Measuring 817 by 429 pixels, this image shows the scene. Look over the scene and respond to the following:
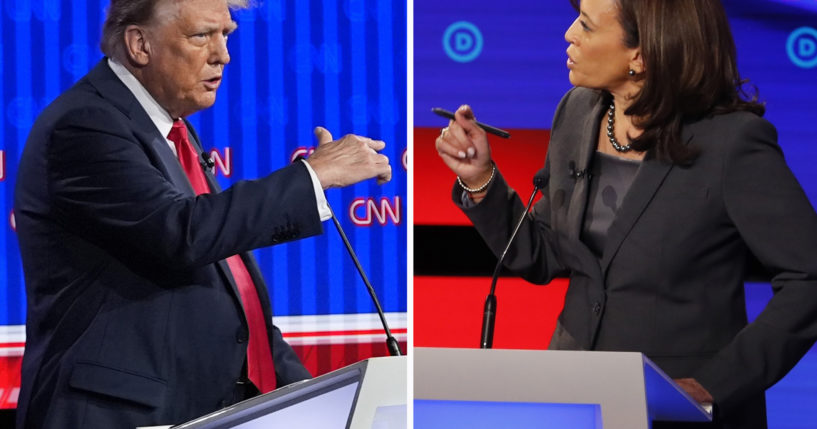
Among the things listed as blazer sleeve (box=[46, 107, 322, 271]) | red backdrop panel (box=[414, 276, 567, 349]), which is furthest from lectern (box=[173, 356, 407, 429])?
red backdrop panel (box=[414, 276, 567, 349])

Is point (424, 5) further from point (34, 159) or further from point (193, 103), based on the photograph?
point (34, 159)

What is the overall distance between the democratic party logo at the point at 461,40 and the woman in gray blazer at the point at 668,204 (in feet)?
1.31

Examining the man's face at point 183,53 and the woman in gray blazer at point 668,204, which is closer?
the woman in gray blazer at point 668,204

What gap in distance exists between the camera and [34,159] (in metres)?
1.92

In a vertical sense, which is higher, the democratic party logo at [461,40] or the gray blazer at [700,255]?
the democratic party logo at [461,40]

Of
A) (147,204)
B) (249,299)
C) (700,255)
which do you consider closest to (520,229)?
(700,255)

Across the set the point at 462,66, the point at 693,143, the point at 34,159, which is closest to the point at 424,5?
the point at 462,66

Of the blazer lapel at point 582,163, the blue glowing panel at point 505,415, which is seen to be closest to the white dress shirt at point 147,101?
the blazer lapel at point 582,163

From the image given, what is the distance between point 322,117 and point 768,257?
3.32 ft

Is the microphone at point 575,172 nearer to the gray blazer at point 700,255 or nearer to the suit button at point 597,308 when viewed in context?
the gray blazer at point 700,255

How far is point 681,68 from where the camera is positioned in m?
2.00

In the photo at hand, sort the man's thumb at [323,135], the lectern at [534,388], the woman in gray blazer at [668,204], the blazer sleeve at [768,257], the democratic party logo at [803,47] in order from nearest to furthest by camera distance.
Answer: the lectern at [534,388] → the blazer sleeve at [768,257] → the woman in gray blazer at [668,204] → the man's thumb at [323,135] → the democratic party logo at [803,47]

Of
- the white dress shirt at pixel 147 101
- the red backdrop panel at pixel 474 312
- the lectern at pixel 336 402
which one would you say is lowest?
the red backdrop panel at pixel 474 312

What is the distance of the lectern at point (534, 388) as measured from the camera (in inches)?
47.9
